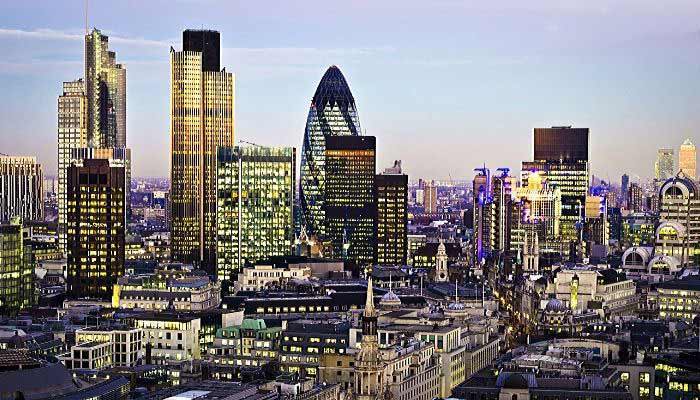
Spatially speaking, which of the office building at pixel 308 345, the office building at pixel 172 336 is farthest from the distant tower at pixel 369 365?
the office building at pixel 172 336

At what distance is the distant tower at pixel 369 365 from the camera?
145125mm

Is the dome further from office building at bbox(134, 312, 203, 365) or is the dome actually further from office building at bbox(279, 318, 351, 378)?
office building at bbox(134, 312, 203, 365)

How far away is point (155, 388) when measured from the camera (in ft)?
497

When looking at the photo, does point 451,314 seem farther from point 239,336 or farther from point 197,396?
point 197,396

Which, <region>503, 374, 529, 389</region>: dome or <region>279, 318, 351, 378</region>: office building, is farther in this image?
<region>279, 318, 351, 378</region>: office building

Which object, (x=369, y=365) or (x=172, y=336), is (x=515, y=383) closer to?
(x=369, y=365)

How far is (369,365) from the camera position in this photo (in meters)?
145

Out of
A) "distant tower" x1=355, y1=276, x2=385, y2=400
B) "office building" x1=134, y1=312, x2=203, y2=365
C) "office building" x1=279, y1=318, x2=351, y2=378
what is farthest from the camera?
"office building" x1=134, y1=312, x2=203, y2=365

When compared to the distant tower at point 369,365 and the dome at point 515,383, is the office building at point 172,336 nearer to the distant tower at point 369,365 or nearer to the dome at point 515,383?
the distant tower at point 369,365

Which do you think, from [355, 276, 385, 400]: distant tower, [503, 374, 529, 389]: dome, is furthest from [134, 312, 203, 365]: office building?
[503, 374, 529, 389]: dome

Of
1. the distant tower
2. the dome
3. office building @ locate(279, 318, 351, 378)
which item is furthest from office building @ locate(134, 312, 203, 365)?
the dome

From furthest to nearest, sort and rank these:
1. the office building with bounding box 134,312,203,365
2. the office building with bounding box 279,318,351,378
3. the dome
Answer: the office building with bounding box 134,312,203,365 < the office building with bounding box 279,318,351,378 < the dome

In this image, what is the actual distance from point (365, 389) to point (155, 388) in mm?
18960

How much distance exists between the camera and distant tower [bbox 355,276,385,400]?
476 ft
